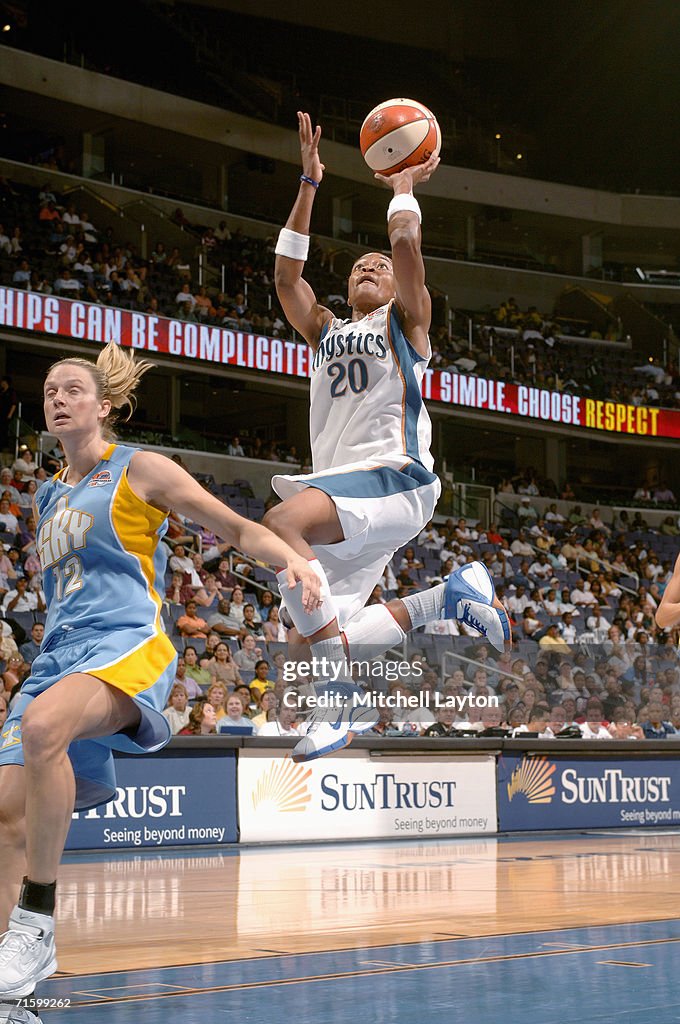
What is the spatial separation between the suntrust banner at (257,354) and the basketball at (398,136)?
52.0 feet

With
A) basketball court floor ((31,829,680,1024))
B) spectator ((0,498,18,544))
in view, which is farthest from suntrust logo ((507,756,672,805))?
spectator ((0,498,18,544))

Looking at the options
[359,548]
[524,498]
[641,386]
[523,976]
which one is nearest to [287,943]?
[523,976]

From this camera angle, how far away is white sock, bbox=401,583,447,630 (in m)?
5.96

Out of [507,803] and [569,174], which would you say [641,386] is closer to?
[569,174]

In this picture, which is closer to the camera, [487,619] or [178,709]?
[487,619]

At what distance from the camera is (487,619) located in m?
5.70

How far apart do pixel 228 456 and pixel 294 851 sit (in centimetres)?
1407

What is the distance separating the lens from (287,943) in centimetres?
648

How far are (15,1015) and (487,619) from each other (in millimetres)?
2619

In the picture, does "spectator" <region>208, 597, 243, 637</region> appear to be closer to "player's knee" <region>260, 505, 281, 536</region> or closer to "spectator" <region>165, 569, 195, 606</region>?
"spectator" <region>165, 569, 195, 606</region>

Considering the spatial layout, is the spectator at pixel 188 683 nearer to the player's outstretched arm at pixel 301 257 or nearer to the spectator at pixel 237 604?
the spectator at pixel 237 604

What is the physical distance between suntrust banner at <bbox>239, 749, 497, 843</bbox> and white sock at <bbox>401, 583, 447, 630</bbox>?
6.99 m

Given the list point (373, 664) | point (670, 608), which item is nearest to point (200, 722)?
point (373, 664)

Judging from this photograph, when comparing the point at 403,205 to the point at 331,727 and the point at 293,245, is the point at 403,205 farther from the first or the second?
the point at 331,727
